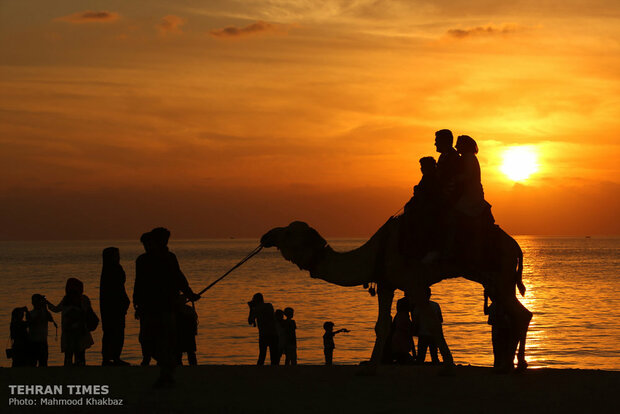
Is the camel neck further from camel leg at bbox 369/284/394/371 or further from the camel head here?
camel leg at bbox 369/284/394/371

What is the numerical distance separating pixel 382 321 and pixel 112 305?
19.1 ft

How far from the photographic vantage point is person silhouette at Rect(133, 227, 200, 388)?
41.9ft

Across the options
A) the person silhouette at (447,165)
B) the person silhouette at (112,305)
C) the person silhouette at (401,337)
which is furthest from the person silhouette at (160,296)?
the person silhouette at (401,337)

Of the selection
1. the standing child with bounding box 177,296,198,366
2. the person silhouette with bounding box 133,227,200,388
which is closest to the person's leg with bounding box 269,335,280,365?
the standing child with bounding box 177,296,198,366

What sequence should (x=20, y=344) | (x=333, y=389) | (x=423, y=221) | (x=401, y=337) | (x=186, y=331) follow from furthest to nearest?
(x=20, y=344)
(x=186, y=331)
(x=401, y=337)
(x=423, y=221)
(x=333, y=389)

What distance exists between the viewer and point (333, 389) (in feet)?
42.3

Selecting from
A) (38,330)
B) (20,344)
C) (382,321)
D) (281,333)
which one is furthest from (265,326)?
(382,321)

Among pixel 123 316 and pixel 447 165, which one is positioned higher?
pixel 447 165

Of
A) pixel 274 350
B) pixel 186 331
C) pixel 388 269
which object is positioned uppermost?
pixel 388 269

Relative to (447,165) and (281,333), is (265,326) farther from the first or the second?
(447,165)

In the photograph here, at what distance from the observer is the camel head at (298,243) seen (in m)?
14.2

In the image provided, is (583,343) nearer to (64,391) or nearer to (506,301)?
(506,301)

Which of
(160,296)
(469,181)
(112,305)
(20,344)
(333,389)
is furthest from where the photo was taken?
(20,344)

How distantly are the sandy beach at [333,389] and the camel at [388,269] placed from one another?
0.66 meters
